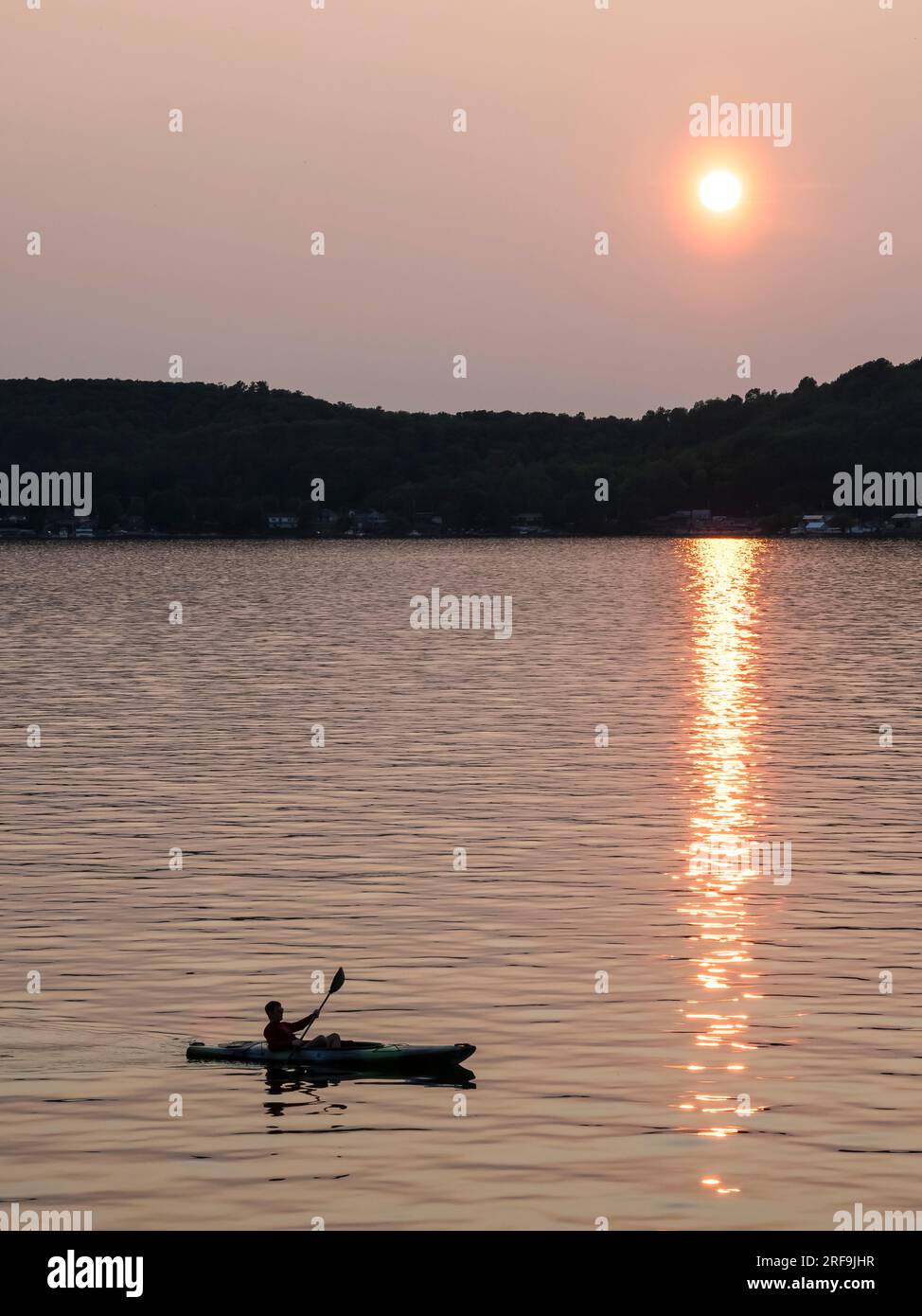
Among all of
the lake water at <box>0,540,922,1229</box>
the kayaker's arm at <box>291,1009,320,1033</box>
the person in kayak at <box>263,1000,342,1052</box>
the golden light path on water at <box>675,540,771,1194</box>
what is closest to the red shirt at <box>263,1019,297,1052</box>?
the person in kayak at <box>263,1000,342,1052</box>

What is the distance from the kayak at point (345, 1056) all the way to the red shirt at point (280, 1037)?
8cm

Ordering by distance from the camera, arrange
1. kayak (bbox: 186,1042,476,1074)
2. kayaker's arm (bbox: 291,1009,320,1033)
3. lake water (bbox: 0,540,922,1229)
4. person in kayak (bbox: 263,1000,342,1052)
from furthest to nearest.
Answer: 1. kayaker's arm (bbox: 291,1009,320,1033)
2. person in kayak (bbox: 263,1000,342,1052)
3. kayak (bbox: 186,1042,476,1074)
4. lake water (bbox: 0,540,922,1229)

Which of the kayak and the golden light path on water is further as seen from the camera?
the kayak

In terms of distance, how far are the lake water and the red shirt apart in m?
0.56

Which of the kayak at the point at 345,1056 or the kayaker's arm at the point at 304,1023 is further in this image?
the kayaker's arm at the point at 304,1023

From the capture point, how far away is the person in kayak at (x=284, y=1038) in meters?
32.0

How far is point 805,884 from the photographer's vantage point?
4641cm

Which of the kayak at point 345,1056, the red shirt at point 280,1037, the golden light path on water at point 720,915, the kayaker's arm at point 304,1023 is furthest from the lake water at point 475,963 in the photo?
the kayaker's arm at point 304,1023

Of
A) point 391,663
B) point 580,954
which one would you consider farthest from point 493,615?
point 580,954

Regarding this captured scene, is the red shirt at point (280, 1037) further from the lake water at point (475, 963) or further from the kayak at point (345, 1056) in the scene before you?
the lake water at point (475, 963)

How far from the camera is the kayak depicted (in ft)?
102

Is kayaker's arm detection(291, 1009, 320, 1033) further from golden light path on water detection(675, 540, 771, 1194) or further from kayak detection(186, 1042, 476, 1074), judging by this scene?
golden light path on water detection(675, 540, 771, 1194)

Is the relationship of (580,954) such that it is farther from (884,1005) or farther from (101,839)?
(101,839)

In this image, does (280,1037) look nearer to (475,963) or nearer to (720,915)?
Answer: (475,963)
